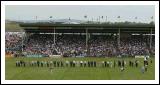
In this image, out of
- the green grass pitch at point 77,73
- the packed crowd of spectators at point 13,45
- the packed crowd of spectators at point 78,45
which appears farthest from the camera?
the packed crowd of spectators at point 13,45

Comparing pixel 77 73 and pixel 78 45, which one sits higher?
pixel 78 45

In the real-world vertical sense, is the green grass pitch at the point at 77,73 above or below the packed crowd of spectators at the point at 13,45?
below

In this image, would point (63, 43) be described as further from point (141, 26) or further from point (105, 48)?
point (141, 26)

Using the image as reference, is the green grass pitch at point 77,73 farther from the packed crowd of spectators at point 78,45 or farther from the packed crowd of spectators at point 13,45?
the packed crowd of spectators at point 13,45

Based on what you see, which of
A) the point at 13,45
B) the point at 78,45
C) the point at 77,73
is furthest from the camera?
the point at 13,45

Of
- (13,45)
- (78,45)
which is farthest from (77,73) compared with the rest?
(13,45)

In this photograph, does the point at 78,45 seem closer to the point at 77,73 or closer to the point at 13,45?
the point at 13,45

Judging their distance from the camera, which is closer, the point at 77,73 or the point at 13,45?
the point at 77,73

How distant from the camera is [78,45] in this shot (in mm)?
64188

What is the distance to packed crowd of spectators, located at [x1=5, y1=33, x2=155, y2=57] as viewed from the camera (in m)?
58.6

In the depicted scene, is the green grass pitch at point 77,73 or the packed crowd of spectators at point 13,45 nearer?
the green grass pitch at point 77,73

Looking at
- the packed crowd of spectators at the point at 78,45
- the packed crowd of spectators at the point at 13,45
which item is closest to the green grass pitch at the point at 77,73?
the packed crowd of spectators at the point at 78,45

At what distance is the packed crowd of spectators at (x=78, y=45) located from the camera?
5862 centimetres

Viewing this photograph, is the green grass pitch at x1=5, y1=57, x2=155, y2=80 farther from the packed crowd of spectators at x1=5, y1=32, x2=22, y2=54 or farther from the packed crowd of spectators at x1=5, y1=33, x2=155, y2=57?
the packed crowd of spectators at x1=5, y1=32, x2=22, y2=54
